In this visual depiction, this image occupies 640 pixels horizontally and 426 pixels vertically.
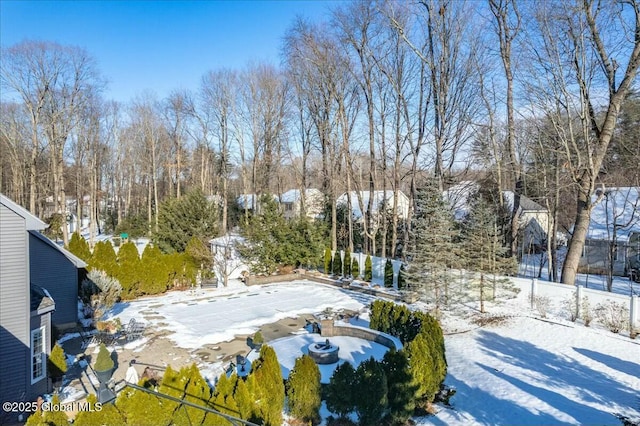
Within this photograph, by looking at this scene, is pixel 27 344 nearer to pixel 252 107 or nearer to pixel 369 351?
pixel 369 351

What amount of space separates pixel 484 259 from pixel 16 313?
1287cm

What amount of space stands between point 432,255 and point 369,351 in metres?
4.29

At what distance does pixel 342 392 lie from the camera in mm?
6598

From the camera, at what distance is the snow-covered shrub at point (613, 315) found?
10648 mm

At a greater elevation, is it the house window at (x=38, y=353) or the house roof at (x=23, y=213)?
the house roof at (x=23, y=213)

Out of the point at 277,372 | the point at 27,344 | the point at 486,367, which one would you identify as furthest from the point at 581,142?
the point at 27,344

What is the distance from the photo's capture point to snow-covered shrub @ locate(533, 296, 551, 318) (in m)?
12.4

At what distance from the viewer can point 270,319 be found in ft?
41.9

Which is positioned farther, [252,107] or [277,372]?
[252,107]

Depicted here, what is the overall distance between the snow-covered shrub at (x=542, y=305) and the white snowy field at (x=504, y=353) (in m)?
0.31

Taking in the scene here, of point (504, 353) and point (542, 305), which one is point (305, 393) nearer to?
point (504, 353)

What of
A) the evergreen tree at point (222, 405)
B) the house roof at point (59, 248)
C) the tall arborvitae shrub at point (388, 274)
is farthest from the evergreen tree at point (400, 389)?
the house roof at point (59, 248)

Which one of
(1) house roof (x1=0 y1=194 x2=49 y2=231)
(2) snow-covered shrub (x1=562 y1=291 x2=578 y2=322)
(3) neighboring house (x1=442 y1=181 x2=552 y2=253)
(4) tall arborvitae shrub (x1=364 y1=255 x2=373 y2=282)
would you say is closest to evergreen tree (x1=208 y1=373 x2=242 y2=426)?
(1) house roof (x1=0 y1=194 x2=49 y2=231)

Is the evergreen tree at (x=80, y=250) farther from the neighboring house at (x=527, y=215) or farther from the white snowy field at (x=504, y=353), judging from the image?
the neighboring house at (x=527, y=215)
